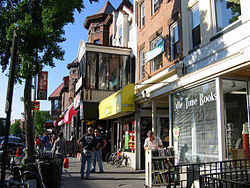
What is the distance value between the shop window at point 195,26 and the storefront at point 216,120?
2173 mm

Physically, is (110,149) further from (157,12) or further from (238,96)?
(238,96)

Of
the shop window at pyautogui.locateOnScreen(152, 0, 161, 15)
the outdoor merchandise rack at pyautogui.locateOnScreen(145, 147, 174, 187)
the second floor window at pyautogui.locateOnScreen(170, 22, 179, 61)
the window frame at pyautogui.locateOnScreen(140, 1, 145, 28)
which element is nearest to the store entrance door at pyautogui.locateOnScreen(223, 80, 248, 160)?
the outdoor merchandise rack at pyautogui.locateOnScreen(145, 147, 174, 187)

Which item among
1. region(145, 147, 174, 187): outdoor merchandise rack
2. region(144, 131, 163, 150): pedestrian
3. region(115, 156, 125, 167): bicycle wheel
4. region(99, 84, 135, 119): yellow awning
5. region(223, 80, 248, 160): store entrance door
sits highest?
region(99, 84, 135, 119): yellow awning

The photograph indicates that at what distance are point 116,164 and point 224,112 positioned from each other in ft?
26.4

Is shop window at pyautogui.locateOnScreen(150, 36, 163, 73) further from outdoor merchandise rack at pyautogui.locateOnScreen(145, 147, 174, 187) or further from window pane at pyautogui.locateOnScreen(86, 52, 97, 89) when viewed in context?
window pane at pyautogui.locateOnScreen(86, 52, 97, 89)

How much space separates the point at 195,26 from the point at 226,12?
5.61 feet

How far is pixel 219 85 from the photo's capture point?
6699 mm

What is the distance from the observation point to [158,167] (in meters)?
7.79

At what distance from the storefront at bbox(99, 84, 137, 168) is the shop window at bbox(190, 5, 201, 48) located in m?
4.02

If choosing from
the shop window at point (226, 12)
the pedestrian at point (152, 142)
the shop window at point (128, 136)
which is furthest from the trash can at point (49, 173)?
the shop window at point (128, 136)

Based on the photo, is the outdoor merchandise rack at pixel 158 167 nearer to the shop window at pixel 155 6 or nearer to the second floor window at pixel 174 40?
the second floor window at pixel 174 40

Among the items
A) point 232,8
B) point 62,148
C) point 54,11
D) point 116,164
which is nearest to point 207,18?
point 232,8

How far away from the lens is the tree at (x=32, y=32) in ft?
28.2

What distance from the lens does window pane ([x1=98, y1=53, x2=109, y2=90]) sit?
17881mm
